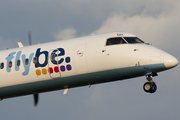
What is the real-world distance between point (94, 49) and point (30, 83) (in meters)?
5.72

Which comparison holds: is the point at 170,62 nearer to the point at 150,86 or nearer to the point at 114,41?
the point at 150,86

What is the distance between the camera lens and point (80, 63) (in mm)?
25328

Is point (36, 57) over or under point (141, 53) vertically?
over

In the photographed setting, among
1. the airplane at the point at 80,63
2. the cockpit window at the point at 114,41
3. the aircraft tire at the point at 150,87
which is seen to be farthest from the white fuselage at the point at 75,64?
the aircraft tire at the point at 150,87

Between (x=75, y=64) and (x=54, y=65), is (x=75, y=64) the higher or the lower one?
the lower one

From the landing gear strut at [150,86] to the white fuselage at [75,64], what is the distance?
543 mm

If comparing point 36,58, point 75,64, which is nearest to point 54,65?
point 75,64

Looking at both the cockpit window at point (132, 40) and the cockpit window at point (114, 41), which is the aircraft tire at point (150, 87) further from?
the cockpit window at point (114, 41)

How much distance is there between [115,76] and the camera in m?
25.0

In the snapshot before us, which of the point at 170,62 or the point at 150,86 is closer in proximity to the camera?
the point at 170,62

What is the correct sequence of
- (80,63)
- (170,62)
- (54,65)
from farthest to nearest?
(54,65)
(80,63)
(170,62)

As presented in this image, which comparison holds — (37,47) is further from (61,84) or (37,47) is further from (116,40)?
(116,40)

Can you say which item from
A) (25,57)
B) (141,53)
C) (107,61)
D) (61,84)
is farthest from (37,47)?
(141,53)

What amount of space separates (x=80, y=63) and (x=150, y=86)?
5.02m
